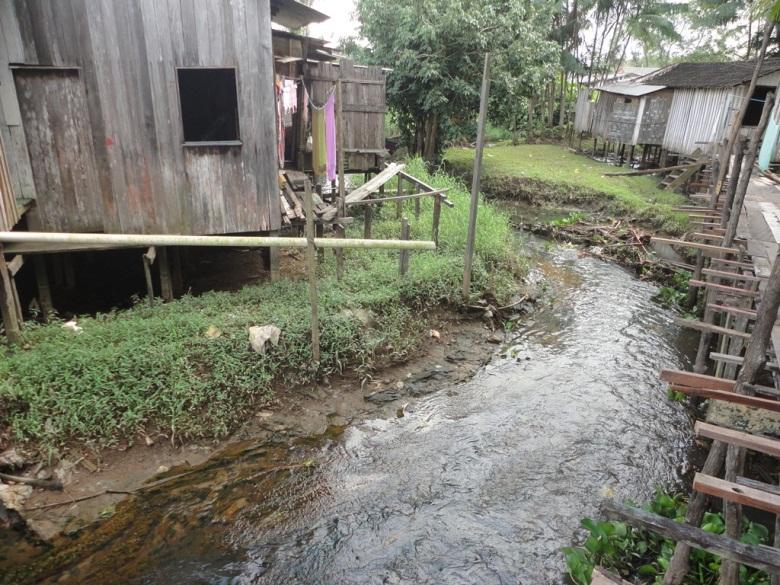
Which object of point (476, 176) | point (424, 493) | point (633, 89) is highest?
point (633, 89)

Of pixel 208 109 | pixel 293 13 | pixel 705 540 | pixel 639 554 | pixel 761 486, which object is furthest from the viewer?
pixel 208 109

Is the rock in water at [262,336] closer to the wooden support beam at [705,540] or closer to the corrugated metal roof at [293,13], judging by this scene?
the wooden support beam at [705,540]

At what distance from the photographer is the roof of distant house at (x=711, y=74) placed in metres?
17.5

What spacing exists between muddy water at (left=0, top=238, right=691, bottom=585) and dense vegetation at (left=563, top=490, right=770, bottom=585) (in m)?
0.33

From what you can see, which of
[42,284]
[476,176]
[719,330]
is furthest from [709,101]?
[42,284]

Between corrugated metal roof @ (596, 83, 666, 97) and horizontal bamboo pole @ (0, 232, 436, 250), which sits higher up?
corrugated metal roof @ (596, 83, 666, 97)

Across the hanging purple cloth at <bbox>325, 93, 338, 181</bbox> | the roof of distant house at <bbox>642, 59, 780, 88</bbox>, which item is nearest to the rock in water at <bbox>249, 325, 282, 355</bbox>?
the hanging purple cloth at <bbox>325, 93, 338, 181</bbox>

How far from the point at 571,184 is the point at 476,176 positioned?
11785 mm

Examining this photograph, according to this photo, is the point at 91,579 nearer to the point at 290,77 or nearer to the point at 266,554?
the point at 266,554

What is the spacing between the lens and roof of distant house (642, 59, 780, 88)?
17.5 m

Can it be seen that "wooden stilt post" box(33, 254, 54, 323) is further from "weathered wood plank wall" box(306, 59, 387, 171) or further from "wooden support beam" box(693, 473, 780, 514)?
"wooden support beam" box(693, 473, 780, 514)

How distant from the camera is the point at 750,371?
3902 millimetres

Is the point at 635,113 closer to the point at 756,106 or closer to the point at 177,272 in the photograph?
the point at 756,106

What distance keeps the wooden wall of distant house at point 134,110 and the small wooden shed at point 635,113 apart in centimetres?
1966
